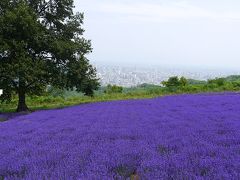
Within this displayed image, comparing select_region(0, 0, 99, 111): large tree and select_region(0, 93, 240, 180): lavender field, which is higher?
select_region(0, 0, 99, 111): large tree

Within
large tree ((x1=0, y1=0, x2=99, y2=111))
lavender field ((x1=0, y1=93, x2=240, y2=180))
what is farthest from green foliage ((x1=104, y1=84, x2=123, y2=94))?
lavender field ((x1=0, y1=93, x2=240, y2=180))

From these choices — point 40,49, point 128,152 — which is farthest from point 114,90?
point 128,152

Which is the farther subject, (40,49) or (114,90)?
(114,90)

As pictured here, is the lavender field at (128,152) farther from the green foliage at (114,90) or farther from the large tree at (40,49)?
the green foliage at (114,90)

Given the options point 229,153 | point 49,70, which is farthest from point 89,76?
point 229,153

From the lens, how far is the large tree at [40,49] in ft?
78.9

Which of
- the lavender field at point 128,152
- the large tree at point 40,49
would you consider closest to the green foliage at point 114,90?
the large tree at point 40,49

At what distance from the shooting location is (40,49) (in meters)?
25.9

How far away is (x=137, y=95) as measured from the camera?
34031mm

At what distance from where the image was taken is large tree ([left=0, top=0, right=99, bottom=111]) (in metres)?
24.0

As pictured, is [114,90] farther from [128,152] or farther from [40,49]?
[128,152]

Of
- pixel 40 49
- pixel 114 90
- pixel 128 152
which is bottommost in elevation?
pixel 114 90

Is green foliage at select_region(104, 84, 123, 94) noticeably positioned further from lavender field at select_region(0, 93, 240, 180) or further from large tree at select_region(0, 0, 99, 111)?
lavender field at select_region(0, 93, 240, 180)

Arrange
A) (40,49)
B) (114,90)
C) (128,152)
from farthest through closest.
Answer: (114,90) < (40,49) < (128,152)
